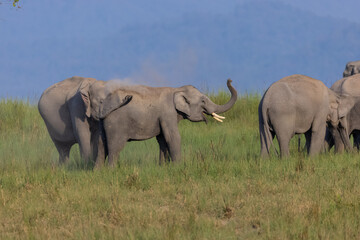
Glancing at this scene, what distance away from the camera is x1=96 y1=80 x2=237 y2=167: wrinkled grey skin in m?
9.04

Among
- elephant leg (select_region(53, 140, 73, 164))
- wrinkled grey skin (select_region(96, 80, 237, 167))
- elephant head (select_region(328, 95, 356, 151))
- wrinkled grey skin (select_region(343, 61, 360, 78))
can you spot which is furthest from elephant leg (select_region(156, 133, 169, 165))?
wrinkled grey skin (select_region(343, 61, 360, 78))

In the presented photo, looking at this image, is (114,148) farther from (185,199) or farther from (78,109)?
(185,199)

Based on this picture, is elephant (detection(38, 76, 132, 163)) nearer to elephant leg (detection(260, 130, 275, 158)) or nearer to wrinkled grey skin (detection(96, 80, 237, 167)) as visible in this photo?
wrinkled grey skin (detection(96, 80, 237, 167))

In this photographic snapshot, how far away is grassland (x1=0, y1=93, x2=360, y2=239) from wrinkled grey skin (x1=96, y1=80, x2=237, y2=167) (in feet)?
1.14

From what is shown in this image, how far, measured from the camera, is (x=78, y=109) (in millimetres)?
9977

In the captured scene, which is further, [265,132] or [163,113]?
[265,132]

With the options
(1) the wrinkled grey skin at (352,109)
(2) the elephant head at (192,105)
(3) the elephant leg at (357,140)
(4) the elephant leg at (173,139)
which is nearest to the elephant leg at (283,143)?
(2) the elephant head at (192,105)

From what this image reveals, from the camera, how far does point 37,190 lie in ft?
26.6

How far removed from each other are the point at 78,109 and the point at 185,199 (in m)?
3.29

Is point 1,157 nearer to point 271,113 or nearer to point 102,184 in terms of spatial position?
point 102,184

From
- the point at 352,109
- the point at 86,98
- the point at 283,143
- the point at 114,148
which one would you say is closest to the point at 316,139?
the point at 283,143

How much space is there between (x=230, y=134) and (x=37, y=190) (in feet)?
22.5

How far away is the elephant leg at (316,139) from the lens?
1035cm

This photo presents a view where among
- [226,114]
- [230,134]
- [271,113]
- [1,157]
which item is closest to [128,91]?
[271,113]
